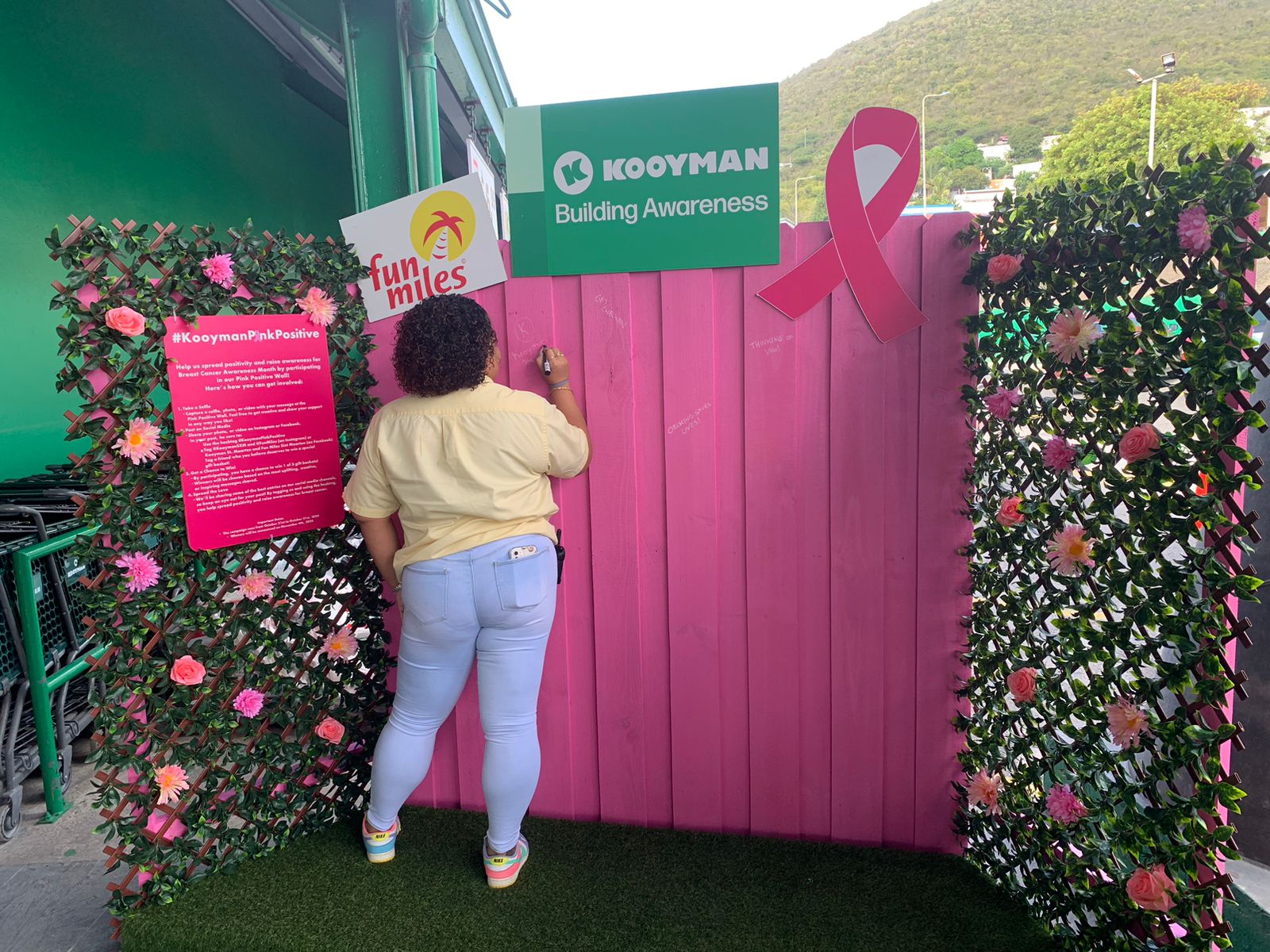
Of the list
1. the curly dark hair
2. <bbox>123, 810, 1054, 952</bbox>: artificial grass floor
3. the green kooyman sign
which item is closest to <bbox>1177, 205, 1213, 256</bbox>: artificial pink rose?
the green kooyman sign

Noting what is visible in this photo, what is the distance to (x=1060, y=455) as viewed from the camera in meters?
1.83

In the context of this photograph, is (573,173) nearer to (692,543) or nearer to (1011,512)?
(692,543)

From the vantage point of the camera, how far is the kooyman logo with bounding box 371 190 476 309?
8.00 ft

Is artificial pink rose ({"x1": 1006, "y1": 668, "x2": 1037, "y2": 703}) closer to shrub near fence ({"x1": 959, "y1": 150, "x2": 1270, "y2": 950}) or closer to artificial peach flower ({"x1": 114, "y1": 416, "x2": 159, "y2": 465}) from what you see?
shrub near fence ({"x1": 959, "y1": 150, "x2": 1270, "y2": 950})

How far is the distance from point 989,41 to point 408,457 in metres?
83.9

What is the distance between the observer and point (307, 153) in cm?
707

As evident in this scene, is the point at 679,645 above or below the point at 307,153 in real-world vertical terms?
below

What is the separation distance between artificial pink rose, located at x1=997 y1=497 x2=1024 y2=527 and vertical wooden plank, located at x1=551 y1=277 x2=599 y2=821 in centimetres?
121

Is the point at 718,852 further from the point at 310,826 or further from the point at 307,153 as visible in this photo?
the point at 307,153

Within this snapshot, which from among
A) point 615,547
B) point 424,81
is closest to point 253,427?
point 615,547

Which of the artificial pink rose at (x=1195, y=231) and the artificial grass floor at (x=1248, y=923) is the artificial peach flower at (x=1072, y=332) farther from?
the artificial grass floor at (x=1248, y=923)

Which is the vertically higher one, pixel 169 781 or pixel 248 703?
pixel 248 703

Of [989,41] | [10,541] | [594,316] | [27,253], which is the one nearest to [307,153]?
[27,253]

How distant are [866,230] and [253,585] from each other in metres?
2.09
